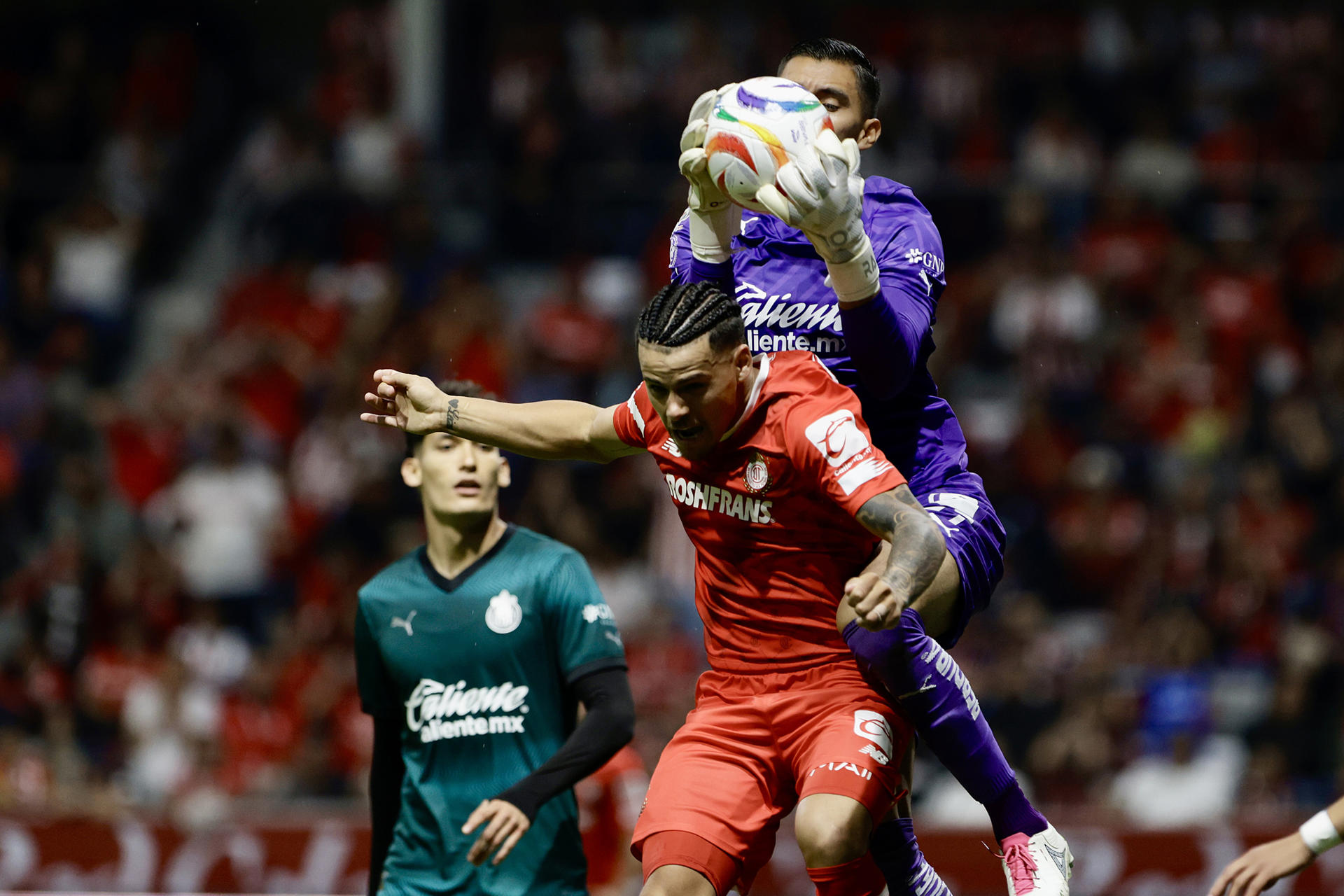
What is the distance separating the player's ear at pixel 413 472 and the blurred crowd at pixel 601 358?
3901mm

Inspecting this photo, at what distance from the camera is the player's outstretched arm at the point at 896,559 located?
3.57 metres

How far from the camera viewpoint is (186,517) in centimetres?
1096

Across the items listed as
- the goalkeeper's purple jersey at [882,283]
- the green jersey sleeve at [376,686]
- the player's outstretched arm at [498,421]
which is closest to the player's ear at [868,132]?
the goalkeeper's purple jersey at [882,283]

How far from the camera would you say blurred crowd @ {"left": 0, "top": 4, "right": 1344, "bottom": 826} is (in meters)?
9.73

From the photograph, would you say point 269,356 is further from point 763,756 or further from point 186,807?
point 763,756

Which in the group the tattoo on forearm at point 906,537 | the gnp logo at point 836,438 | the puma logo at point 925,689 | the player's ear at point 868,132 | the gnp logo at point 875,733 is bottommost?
the gnp logo at point 875,733

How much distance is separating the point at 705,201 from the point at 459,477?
4.85 ft

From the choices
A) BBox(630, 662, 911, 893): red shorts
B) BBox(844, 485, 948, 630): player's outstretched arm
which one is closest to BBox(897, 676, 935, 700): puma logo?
BBox(630, 662, 911, 893): red shorts

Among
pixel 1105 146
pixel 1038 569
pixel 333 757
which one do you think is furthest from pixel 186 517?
pixel 1105 146

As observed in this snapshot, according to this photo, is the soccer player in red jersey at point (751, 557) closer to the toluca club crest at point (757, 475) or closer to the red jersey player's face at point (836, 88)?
the toluca club crest at point (757, 475)

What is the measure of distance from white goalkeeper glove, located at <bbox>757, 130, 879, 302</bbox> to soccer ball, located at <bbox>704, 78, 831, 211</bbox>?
0.11 ft

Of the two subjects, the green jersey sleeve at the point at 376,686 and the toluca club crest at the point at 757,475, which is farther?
the green jersey sleeve at the point at 376,686

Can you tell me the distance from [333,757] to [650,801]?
5810 millimetres

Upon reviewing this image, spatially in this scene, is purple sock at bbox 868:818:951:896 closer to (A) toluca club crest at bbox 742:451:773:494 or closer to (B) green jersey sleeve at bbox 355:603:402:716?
(A) toluca club crest at bbox 742:451:773:494
